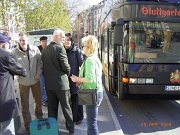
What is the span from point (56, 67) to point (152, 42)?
9.23 feet

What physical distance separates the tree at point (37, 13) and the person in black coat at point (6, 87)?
13.6m

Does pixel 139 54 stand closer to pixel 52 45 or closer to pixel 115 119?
pixel 115 119

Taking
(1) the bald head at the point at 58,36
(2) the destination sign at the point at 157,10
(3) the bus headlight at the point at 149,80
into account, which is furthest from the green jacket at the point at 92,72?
(2) the destination sign at the point at 157,10

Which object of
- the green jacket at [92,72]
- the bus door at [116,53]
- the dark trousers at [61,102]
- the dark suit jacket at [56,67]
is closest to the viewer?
the green jacket at [92,72]

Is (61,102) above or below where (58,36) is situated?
below

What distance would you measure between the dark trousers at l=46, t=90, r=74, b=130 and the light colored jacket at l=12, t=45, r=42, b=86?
1.37ft

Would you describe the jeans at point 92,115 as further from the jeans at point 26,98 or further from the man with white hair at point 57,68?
the jeans at point 26,98

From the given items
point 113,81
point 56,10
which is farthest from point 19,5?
point 113,81

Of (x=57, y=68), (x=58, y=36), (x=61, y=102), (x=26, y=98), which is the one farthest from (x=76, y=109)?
(x=58, y=36)

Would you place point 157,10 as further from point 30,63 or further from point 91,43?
point 30,63

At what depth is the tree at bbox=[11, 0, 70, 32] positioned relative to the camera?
1770cm

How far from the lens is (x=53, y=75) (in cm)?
510

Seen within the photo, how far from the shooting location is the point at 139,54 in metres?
6.93

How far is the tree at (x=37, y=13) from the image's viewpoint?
58.1 ft
